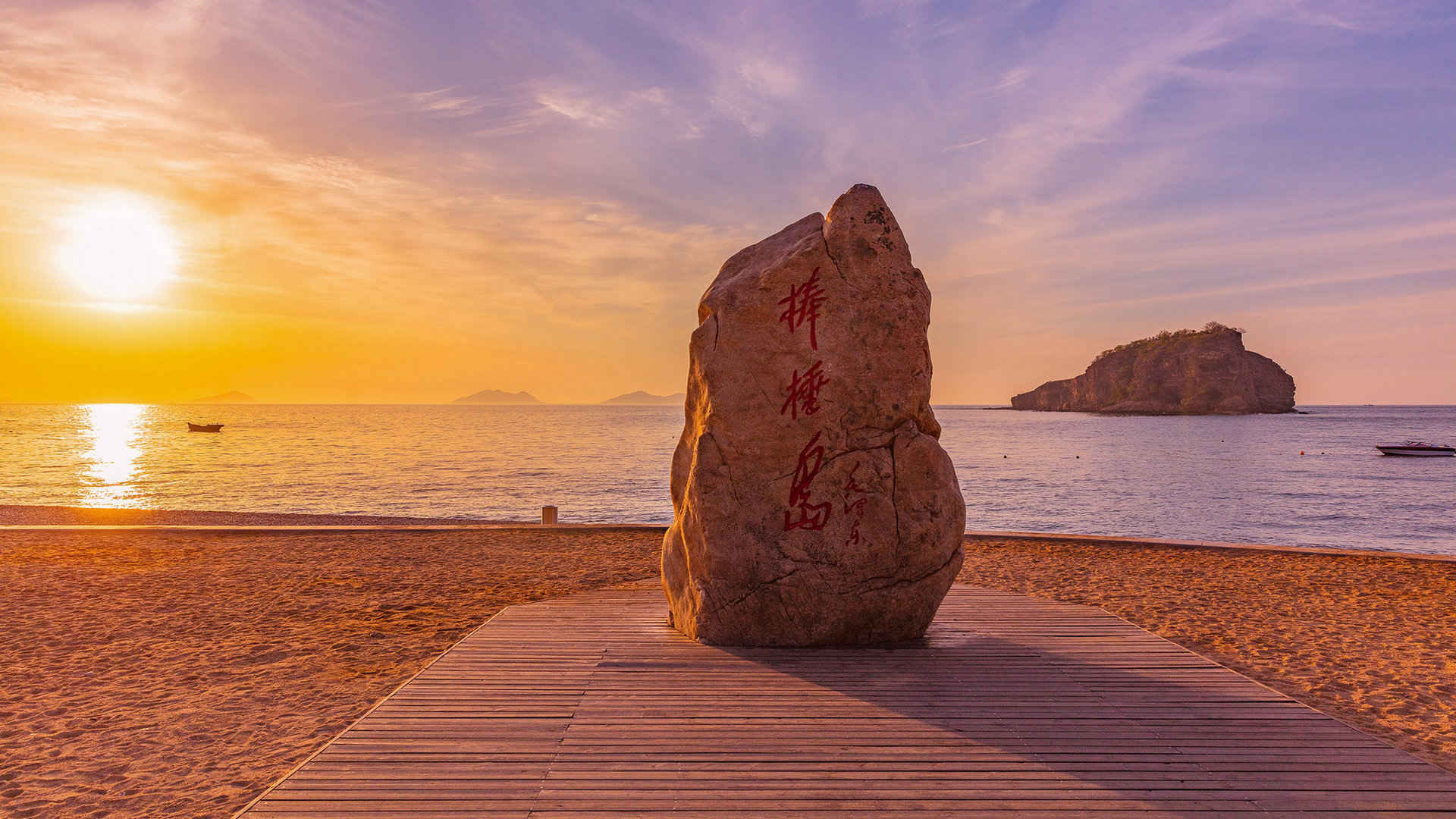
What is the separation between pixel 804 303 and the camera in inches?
268

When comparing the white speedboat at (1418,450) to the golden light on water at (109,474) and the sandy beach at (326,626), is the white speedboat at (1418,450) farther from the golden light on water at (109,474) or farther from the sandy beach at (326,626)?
Result: the golden light on water at (109,474)

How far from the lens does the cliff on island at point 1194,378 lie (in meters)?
133

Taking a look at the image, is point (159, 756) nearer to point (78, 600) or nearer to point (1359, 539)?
point (78, 600)

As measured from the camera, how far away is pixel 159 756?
5062 millimetres

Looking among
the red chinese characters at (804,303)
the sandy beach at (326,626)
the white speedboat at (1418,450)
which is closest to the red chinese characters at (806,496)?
the red chinese characters at (804,303)

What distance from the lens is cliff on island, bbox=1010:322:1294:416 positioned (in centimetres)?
13262

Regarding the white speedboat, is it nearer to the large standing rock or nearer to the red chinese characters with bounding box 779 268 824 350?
the large standing rock

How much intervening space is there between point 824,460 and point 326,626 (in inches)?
231

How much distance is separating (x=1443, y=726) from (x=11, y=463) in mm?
62526

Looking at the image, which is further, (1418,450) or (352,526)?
(1418,450)

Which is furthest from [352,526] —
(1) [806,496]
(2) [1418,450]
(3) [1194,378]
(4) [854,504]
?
(3) [1194,378]

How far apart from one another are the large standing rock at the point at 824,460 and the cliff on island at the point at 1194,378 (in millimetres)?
148126

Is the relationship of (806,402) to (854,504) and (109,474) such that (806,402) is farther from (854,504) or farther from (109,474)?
(109,474)

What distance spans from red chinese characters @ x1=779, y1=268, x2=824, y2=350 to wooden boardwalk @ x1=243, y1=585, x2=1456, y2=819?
2.87m
